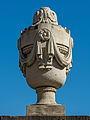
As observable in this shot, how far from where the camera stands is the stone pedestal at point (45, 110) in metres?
12.0

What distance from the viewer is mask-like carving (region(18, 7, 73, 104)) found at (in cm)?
1257

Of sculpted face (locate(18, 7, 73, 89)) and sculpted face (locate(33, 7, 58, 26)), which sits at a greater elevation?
sculpted face (locate(33, 7, 58, 26))

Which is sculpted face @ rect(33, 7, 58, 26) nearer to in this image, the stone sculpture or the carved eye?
the stone sculpture

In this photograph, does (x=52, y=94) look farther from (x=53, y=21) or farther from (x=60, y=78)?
(x=53, y=21)

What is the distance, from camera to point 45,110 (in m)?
12.1

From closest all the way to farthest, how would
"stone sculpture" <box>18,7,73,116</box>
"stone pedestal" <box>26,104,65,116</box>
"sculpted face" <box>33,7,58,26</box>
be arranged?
1. "stone pedestal" <box>26,104,65,116</box>
2. "stone sculpture" <box>18,7,73,116</box>
3. "sculpted face" <box>33,7,58,26</box>

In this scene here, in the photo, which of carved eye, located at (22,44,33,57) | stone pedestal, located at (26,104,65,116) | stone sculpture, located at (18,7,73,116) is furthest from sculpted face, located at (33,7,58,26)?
stone pedestal, located at (26,104,65,116)

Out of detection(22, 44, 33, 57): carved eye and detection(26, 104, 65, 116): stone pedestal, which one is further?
detection(22, 44, 33, 57): carved eye

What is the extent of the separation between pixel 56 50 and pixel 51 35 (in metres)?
0.66

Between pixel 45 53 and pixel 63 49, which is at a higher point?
pixel 63 49

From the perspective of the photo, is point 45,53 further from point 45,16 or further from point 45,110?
point 45,110

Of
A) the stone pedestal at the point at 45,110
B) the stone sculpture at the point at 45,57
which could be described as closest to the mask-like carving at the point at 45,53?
the stone sculpture at the point at 45,57

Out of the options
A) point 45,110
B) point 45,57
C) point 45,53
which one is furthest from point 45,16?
point 45,110

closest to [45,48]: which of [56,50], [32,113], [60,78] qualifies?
[56,50]
